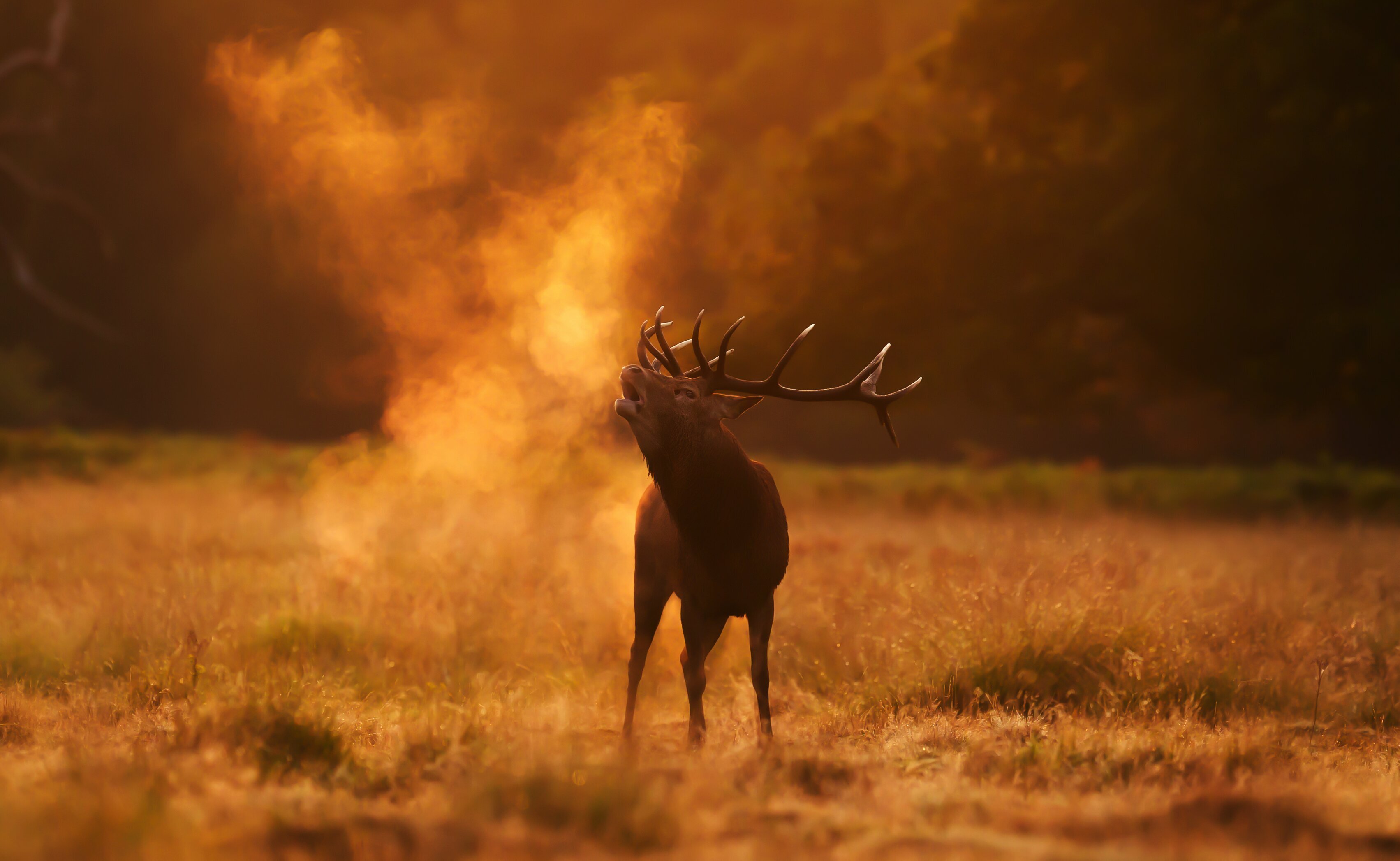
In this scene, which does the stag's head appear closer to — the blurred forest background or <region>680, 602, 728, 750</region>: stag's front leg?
<region>680, 602, 728, 750</region>: stag's front leg

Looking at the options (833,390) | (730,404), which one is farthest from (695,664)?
(833,390)

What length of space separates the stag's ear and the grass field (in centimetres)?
165

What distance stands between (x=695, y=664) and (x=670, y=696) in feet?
5.73

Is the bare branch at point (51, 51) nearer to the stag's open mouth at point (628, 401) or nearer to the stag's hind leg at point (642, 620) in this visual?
the stag's hind leg at point (642, 620)

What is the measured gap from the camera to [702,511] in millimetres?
5434

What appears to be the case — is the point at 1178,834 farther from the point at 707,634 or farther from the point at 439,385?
the point at 439,385

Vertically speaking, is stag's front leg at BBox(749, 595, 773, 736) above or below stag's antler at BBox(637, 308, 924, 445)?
below

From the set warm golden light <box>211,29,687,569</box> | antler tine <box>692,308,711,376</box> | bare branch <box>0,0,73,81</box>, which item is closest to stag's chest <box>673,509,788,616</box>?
antler tine <box>692,308,711,376</box>

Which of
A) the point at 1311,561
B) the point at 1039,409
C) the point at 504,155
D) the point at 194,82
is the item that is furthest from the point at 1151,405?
the point at 194,82

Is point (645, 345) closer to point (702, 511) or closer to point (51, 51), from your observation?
point (702, 511)

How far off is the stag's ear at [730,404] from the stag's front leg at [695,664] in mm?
1005

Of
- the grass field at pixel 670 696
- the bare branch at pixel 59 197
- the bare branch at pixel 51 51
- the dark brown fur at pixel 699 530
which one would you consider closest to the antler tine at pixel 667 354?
the dark brown fur at pixel 699 530

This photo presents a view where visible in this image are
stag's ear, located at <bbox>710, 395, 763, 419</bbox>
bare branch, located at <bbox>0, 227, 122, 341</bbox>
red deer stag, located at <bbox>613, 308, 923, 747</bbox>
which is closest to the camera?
red deer stag, located at <bbox>613, 308, 923, 747</bbox>

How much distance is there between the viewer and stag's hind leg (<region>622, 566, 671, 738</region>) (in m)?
6.02
